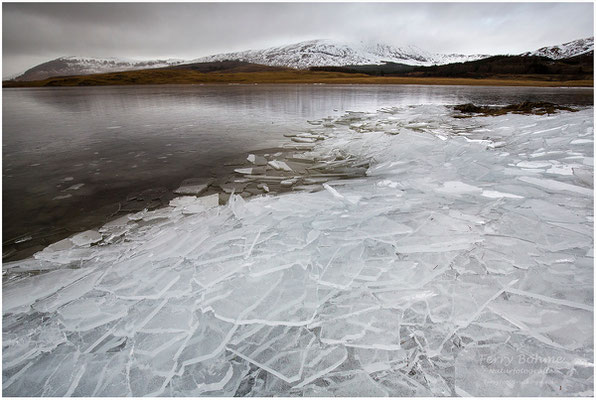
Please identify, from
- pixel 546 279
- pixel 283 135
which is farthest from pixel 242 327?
pixel 283 135

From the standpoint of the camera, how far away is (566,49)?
5271 inches

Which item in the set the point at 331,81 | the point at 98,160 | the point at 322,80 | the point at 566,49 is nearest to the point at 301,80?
the point at 322,80

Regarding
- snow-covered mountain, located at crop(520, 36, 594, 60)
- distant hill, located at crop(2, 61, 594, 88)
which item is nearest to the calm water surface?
distant hill, located at crop(2, 61, 594, 88)

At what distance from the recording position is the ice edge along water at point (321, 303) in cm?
126

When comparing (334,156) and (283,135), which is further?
(283,135)

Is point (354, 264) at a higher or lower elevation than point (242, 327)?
higher

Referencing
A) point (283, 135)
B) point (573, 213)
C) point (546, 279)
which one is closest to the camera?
point (546, 279)

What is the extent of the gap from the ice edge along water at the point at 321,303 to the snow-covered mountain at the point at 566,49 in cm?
17659

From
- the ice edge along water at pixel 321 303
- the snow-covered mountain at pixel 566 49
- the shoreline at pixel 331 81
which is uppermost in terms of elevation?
the snow-covered mountain at pixel 566 49

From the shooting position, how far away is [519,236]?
199 cm

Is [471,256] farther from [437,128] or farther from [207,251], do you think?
[437,128]

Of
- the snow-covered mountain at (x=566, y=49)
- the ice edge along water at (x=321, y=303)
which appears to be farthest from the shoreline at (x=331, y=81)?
the snow-covered mountain at (x=566, y=49)

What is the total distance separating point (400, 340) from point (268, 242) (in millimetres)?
1127

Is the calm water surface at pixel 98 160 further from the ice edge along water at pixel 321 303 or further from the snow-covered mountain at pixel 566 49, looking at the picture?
the snow-covered mountain at pixel 566 49
